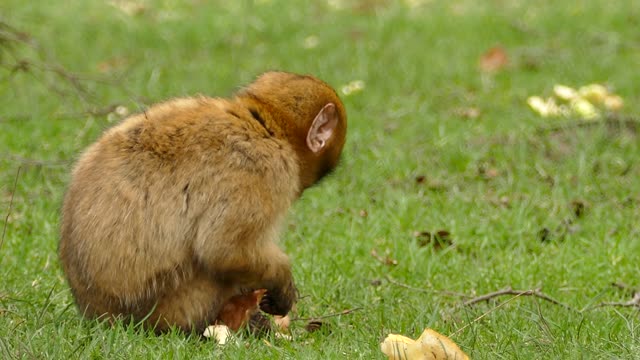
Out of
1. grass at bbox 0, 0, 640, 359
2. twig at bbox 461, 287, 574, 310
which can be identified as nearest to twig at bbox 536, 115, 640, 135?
grass at bbox 0, 0, 640, 359

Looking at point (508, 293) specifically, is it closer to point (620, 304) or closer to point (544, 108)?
point (620, 304)

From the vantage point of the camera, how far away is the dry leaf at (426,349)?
4.16 meters

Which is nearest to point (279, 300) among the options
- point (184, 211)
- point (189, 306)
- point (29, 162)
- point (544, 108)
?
point (189, 306)

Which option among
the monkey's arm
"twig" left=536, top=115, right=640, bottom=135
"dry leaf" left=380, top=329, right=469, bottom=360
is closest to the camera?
"dry leaf" left=380, top=329, right=469, bottom=360

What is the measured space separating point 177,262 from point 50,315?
749 millimetres

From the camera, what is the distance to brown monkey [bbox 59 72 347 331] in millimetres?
4363

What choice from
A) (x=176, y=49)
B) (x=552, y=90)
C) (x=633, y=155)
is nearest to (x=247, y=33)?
(x=176, y=49)

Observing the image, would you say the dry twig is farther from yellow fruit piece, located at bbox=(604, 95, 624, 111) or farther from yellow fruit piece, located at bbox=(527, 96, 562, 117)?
yellow fruit piece, located at bbox=(604, 95, 624, 111)

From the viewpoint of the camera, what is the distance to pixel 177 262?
4410mm

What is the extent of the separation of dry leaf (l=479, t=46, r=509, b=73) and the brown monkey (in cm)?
507

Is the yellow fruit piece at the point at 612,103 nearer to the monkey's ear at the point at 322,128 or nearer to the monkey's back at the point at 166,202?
the monkey's ear at the point at 322,128

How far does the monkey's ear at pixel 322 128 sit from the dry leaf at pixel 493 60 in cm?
491

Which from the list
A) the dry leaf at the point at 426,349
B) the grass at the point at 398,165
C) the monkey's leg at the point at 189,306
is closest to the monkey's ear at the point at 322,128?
the grass at the point at 398,165

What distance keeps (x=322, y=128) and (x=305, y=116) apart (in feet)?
0.33
